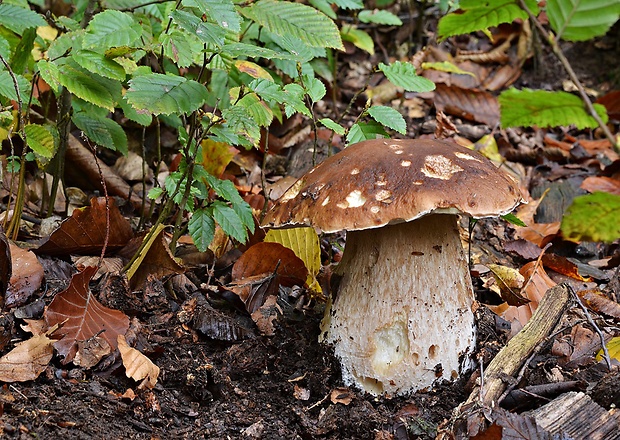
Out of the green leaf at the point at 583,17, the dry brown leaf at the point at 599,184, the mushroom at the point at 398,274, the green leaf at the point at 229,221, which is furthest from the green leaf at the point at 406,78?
the dry brown leaf at the point at 599,184

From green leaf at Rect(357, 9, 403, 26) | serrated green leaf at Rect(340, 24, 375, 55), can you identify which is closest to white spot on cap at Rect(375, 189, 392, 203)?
green leaf at Rect(357, 9, 403, 26)

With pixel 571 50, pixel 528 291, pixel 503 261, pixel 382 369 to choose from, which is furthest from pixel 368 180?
pixel 571 50

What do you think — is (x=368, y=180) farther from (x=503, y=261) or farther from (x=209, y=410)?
(x=503, y=261)

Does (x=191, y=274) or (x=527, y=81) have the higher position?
(x=191, y=274)

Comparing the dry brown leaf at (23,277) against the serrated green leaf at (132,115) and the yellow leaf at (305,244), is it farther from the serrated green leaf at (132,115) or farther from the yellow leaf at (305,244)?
the yellow leaf at (305,244)

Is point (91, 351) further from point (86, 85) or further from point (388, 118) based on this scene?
point (388, 118)

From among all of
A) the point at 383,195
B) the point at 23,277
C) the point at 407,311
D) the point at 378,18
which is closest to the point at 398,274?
the point at 407,311

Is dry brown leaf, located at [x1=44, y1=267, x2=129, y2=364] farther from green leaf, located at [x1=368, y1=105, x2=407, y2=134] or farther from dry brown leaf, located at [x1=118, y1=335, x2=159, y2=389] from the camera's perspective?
green leaf, located at [x1=368, y1=105, x2=407, y2=134]
